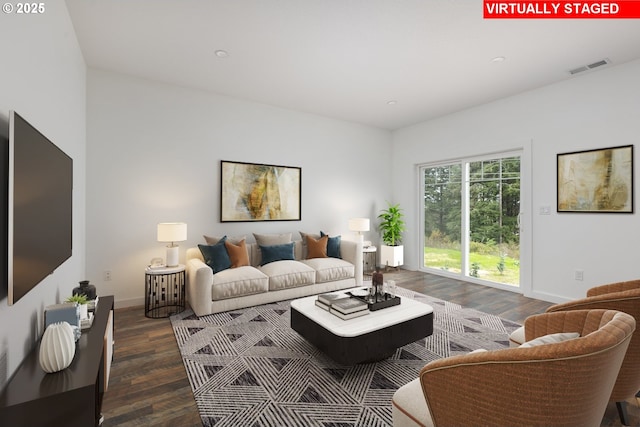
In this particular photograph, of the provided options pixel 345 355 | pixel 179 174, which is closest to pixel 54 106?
pixel 179 174

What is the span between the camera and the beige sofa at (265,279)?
330 cm

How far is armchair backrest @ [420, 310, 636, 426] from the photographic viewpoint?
0.96 meters

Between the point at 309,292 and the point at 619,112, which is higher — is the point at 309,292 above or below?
below

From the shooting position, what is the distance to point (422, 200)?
19.0ft

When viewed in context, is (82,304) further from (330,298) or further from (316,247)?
(316,247)

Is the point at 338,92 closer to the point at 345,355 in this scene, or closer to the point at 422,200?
the point at 422,200

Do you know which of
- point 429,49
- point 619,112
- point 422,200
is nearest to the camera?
point 429,49

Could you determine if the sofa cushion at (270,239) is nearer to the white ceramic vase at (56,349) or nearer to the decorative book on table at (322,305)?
the decorative book on table at (322,305)

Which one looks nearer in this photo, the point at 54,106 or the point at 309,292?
the point at 54,106

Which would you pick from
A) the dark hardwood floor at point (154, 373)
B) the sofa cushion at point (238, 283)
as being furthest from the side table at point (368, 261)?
the sofa cushion at point (238, 283)

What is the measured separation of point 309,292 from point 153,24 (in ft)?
11.0

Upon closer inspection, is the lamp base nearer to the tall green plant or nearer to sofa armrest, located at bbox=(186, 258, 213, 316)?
sofa armrest, located at bbox=(186, 258, 213, 316)

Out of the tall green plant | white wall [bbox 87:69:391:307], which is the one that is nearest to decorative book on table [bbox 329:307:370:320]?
white wall [bbox 87:69:391:307]

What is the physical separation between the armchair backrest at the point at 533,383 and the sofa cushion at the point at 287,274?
272 cm
